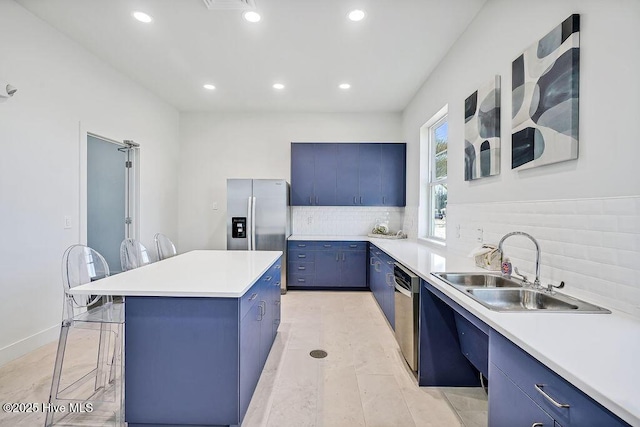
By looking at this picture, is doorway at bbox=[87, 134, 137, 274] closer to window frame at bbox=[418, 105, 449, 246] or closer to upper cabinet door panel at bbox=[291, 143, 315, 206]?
upper cabinet door panel at bbox=[291, 143, 315, 206]

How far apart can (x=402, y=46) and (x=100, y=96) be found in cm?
356

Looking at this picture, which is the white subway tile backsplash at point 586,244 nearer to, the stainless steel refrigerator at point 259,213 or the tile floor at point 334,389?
the tile floor at point 334,389

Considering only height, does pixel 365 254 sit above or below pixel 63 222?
below

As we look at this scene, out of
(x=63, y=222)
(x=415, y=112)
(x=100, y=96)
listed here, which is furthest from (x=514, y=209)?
(x=100, y=96)

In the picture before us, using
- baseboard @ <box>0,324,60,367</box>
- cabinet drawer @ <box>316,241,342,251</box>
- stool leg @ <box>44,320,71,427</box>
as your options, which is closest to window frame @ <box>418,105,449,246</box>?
cabinet drawer @ <box>316,241,342,251</box>

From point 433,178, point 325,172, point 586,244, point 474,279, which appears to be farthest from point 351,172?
point 586,244

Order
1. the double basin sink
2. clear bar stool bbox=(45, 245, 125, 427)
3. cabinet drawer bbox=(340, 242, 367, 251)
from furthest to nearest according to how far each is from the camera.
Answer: cabinet drawer bbox=(340, 242, 367, 251) < clear bar stool bbox=(45, 245, 125, 427) < the double basin sink

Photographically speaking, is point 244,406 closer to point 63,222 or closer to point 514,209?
point 514,209

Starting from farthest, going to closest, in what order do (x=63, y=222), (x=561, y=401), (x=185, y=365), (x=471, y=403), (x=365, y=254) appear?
(x=365, y=254), (x=63, y=222), (x=471, y=403), (x=185, y=365), (x=561, y=401)

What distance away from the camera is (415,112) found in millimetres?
4555

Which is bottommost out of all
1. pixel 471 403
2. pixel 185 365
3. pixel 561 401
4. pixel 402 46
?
pixel 471 403

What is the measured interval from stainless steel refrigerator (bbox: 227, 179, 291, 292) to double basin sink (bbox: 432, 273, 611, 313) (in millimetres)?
2988

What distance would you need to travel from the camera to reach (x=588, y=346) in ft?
3.38

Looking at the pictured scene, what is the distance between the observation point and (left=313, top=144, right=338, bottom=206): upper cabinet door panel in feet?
16.8
